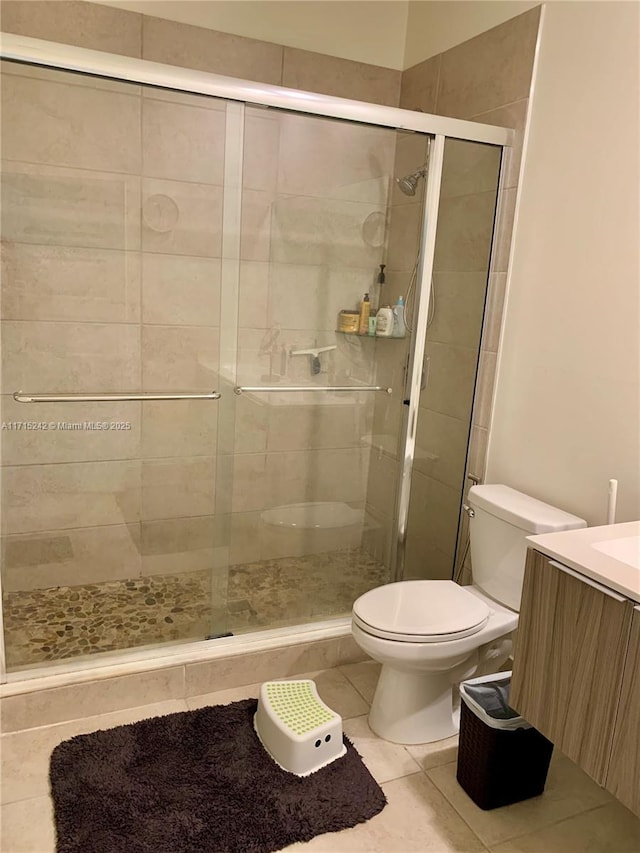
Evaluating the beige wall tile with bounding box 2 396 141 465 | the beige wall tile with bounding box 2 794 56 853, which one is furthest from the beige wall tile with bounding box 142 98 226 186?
the beige wall tile with bounding box 2 794 56 853

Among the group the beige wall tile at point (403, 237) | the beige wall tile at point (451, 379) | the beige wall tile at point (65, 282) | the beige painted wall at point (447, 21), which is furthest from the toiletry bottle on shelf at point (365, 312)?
→ the beige painted wall at point (447, 21)

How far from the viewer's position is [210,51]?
8.48ft

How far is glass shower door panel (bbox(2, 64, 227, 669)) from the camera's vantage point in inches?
88.1

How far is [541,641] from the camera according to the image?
160 centimetres

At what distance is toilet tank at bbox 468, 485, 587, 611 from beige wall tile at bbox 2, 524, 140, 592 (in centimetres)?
132

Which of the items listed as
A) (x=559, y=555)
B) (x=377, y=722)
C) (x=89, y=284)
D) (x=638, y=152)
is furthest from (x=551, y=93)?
(x=377, y=722)

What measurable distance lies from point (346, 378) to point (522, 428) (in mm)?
693

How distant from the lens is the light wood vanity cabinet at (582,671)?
1.38 m

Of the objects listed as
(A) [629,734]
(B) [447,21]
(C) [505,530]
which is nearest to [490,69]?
(B) [447,21]

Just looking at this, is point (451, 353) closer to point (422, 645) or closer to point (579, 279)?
point (579, 279)

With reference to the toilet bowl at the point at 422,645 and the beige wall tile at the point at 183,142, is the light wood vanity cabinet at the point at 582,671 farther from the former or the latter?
the beige wall tile at the point at 183,142

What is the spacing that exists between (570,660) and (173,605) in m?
1.47

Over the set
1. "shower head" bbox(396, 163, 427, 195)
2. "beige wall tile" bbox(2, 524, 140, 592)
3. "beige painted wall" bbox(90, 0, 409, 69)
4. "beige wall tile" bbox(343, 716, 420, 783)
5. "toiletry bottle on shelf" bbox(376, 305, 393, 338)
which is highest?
"beige painted wall" bbox(90, 0, 409, 69)

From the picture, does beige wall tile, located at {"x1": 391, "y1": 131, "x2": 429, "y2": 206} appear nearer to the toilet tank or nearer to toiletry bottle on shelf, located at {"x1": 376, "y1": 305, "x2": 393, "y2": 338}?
toiletry bottle on shelf, located at {"x1": 376, "y1": 305, "x2": 393, "y2": 338}
